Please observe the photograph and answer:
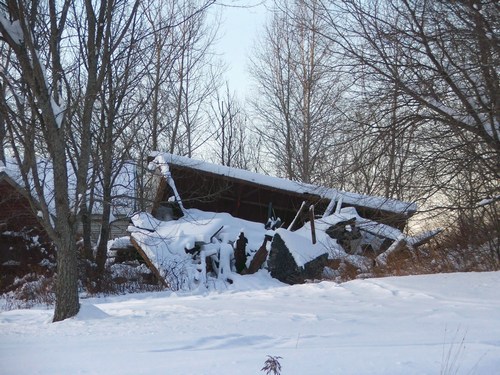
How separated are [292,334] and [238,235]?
1009 centimetres

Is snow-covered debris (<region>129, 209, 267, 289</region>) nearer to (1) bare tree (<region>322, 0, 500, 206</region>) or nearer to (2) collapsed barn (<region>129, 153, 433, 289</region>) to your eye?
(2) collapsed barn (<region>129, 153, 433, 289</region>)

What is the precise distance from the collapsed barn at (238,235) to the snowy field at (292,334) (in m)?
3.54

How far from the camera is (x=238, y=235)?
53.4 ft

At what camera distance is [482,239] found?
12.5 meters

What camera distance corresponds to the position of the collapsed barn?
14.4 m

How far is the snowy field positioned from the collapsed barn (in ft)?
11.6

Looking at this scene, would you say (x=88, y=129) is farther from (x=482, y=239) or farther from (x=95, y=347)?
(x=482, y=239)

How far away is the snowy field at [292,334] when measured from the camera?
185 inches

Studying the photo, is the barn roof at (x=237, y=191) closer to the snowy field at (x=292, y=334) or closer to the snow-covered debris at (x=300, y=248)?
the snow-covered debris at (x=300, y=248)

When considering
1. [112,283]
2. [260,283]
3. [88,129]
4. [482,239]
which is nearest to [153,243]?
[112,283]

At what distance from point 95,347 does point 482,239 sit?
9.28 meters

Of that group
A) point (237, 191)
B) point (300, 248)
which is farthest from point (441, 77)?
point (237, 191)

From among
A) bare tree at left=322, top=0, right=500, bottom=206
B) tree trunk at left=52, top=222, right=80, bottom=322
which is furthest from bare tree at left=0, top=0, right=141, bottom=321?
bare tree at left=322, top=0, right=500, bottom=206

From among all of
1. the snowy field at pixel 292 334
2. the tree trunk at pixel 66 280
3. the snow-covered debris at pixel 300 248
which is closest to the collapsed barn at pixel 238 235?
A: the snow-covered debris at pixel 300 248
